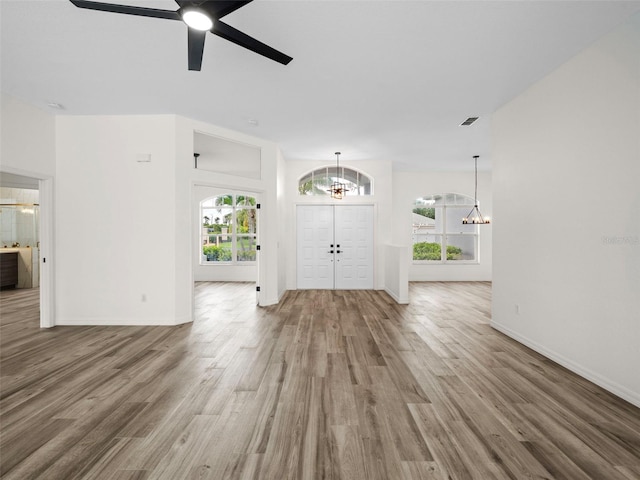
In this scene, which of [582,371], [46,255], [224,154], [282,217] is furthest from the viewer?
[282,217]

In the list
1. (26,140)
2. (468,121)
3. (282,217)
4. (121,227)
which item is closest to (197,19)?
(121,227)

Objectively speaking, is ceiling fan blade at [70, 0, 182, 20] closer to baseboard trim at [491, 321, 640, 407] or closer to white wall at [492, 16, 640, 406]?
white wall at [492, 16, 640, 406]

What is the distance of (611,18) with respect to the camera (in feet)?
7.53

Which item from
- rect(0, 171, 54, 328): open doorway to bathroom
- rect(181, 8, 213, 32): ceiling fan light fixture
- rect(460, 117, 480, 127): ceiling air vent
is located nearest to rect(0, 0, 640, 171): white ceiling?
rect(460, 117, 480, 127): ceiling air vent

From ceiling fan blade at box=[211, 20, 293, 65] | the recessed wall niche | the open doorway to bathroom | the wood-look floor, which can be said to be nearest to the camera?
the wood-look floor

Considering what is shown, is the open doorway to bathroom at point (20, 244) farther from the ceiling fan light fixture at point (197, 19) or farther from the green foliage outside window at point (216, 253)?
the ceiling fan light fixture at point (197, 19)

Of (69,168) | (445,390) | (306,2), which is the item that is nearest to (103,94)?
(69,168)

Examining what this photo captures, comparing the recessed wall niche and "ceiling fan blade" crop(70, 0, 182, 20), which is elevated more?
the recessed wall niche

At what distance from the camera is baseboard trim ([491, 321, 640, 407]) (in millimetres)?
2283

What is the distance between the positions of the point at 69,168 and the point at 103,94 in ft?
4.61

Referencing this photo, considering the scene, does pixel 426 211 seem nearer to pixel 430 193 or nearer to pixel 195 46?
pixel 430 193

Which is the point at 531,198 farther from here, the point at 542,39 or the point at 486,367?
the point at 486,367

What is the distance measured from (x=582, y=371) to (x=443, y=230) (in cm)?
602

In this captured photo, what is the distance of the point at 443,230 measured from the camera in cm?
840
